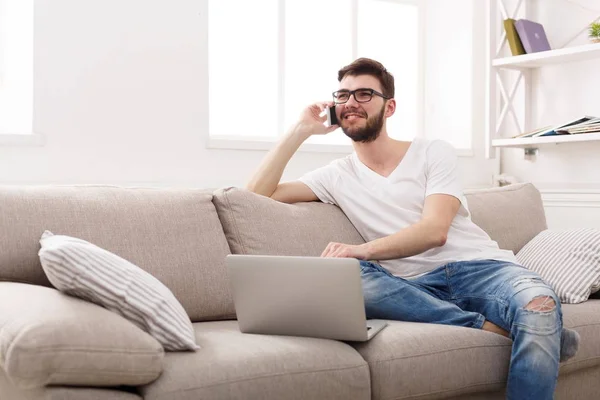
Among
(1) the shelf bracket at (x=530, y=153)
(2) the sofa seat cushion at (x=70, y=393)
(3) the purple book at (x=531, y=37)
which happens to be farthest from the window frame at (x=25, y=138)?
(1) the shelf bracket at (x=530, y=153)

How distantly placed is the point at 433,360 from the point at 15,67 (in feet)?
6.91

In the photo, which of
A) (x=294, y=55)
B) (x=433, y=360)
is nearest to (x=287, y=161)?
(x=433, y=360)

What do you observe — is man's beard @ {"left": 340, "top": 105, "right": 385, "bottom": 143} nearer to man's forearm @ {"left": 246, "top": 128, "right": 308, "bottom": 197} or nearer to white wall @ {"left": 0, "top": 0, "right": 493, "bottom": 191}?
man's forearm @ {"left": 246, "top": 128, "right": 308, "bottom": 197}

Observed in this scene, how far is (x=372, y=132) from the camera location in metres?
2.65

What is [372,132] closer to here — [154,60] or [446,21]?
[154,60]

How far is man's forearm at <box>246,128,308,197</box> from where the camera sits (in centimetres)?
264

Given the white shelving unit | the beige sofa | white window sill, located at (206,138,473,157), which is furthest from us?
the white shelving unit

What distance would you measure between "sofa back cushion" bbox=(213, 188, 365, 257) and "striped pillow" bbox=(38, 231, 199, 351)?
2.02ft

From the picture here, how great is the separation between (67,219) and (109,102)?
1248mm

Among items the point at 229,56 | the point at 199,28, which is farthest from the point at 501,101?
the point at 199,28

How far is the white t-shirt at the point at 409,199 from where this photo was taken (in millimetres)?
2486

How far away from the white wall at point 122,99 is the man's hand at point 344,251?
134cm

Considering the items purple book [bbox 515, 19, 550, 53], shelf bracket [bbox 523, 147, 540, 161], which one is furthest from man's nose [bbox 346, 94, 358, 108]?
shelf bracket [bbox 523, 147, 540, 161]

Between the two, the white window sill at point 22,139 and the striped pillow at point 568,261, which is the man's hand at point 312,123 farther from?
the white window sill at point 22,139
